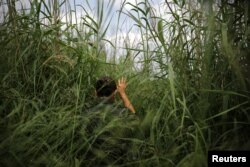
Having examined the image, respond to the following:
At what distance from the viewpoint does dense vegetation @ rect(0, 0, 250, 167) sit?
2088 mm

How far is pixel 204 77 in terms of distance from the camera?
2.23 m

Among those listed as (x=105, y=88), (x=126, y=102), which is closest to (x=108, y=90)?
(x=105, y=88)

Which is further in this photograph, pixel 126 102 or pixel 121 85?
pixel 121 85

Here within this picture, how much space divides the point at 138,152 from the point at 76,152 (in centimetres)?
33

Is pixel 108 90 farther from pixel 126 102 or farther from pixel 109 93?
pixel 126 102

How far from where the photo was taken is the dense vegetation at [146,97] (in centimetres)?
209

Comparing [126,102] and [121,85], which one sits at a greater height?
[121,85]

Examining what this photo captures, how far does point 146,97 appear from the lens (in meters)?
2.64

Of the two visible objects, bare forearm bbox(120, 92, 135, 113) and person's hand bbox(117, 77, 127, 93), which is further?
person's hand bbox(117, 77, 127, 93)

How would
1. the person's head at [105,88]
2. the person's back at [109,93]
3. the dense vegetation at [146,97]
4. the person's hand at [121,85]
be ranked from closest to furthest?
the dense vegetation at [146,97] → the person's back at [109,93] → the person's head at [105,88] → the person's hand at [121,85]

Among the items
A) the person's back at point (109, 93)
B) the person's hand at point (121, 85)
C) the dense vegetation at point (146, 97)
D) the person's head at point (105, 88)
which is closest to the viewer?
the dense vegetation at point (146, 97)

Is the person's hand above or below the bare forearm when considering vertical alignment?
above

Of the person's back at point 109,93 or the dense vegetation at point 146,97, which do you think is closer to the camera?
the dense vegetation at point 146,97

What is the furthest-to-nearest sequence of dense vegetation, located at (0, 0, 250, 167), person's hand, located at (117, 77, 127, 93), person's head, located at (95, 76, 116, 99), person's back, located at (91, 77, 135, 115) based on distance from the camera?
person's hand, located at (117, 77, 127, 93)
person's head, located at (95, 76, 116, 99)
person's back, located at (91, 77, 135, 115)
dense vegetation, located at (0, 0, 250, 167)
